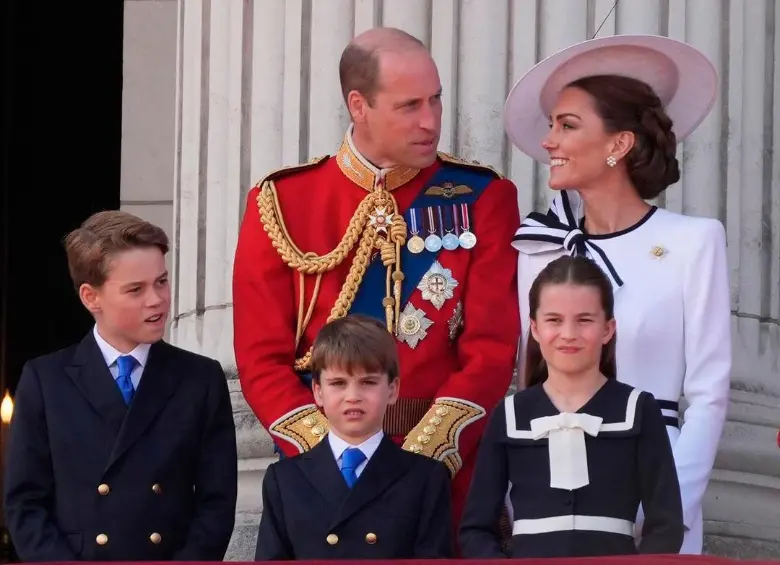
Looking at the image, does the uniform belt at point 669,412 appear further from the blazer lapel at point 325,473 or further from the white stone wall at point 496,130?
the white stone wall at point 496,130

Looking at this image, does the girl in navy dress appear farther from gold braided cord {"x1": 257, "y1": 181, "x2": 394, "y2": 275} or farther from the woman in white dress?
gold braided cord {"x1": 257, "y1": 181, "x2": 394, "y2": 275}

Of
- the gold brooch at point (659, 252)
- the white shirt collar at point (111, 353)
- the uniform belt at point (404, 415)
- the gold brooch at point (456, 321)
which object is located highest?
the gold brooch at point (659, 252)

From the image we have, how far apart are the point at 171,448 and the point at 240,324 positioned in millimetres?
462

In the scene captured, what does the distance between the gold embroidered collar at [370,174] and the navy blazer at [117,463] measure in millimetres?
695

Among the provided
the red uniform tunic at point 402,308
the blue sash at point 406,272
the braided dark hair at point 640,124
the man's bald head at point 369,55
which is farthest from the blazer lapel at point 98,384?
the braided dark hair at point 640,124

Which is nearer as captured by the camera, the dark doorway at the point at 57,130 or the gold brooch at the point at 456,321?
the gold brooch at the point at 456,321

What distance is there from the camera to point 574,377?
4.72 meters

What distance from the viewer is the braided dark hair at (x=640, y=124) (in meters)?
5.17

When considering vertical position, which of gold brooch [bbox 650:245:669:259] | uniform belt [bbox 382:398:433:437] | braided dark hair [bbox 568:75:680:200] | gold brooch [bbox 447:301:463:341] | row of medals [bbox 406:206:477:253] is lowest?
uniform belt [bbox 382:398:433:437]

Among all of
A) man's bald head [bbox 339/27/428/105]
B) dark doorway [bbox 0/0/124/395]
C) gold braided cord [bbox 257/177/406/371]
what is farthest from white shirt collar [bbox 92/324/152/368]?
dark doorway [bbox 0/0/124/395]

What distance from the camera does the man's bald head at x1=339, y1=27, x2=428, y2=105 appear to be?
17.1 feet

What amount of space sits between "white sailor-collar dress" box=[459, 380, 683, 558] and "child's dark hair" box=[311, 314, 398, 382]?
0.29m

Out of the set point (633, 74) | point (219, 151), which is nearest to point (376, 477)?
point (633, 74)

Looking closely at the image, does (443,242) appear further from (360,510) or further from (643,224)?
(360,510)
